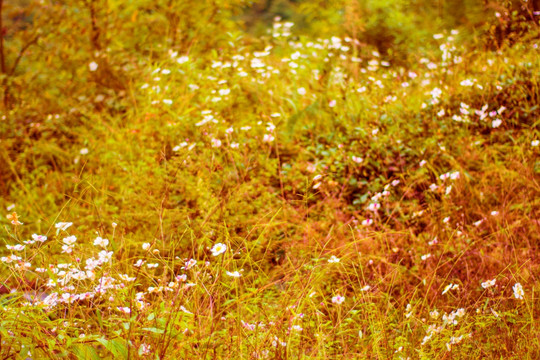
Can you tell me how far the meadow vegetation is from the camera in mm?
1988

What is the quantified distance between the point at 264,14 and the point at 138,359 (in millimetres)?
20752

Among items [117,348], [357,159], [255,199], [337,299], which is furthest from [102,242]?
[357,159]

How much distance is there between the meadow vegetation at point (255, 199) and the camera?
199 centimetres

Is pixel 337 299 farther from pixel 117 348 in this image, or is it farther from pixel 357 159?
pixel 357 159

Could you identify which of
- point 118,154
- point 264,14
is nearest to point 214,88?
point 118,154

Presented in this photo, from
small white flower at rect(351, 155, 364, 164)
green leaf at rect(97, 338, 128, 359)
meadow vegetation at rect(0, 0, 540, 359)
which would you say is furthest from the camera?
small white flower at rect(351, 155, 364, 164)

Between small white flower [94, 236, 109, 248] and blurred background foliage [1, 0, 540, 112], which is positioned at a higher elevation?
small white flower [94, 236, 109, 248]

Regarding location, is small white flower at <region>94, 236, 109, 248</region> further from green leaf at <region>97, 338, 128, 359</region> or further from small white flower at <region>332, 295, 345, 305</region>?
small white flower at <region>332, 295, 345, 305</region>

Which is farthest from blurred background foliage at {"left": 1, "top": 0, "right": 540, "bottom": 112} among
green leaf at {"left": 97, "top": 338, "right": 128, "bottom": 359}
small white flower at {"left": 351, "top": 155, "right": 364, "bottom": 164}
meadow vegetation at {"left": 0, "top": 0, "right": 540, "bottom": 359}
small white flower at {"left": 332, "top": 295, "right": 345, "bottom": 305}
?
green leaf at {"left": 97, "top": 338, "right": 128, "bottom": 359}

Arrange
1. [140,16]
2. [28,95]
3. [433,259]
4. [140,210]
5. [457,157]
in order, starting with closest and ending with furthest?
1. [433,259]
2. [140,210]
3. [457,157]
4. [28,95]
5. [140,16]

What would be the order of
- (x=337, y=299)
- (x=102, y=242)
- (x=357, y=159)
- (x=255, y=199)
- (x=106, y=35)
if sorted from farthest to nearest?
(x=106, y=35)
(x=357, y=159)
(x=255, y=199)
(x=337, y=299)
(x=102, y=242)

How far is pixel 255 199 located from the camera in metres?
3.41

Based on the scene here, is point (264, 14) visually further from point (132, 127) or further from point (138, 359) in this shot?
point (138, 359)

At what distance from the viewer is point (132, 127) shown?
445 cm
